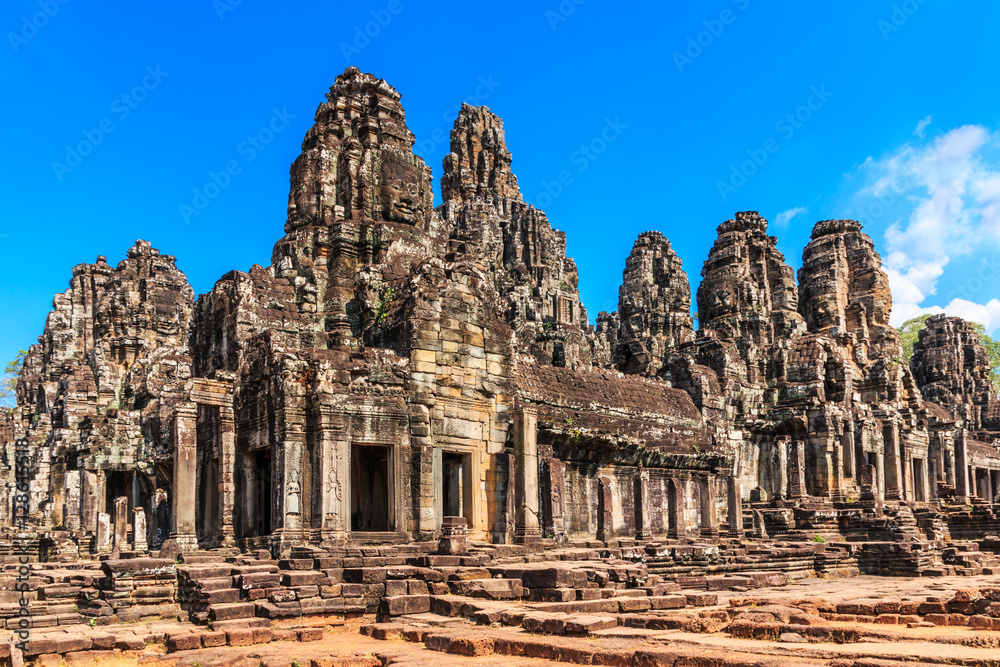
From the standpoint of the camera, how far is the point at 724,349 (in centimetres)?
3475

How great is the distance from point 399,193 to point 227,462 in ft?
28.9

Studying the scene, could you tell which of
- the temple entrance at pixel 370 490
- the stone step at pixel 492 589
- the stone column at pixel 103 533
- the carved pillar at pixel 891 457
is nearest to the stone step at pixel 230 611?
the stone step at pixel 492 589

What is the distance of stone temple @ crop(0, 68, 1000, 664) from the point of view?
18.5 meters

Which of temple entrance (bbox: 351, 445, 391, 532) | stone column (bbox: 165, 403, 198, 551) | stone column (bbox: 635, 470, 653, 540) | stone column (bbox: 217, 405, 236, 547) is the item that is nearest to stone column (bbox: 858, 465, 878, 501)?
stone column (bbox: 635, 470, 653, 540)

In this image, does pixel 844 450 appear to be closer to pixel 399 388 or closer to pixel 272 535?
pixel 399 388

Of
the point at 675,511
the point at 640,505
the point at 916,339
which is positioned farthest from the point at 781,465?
the point at 916,339

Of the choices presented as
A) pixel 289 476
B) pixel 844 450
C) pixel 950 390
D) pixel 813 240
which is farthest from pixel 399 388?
pixel 950 390

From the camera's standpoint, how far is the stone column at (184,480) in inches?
760

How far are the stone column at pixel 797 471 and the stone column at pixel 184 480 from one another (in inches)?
861

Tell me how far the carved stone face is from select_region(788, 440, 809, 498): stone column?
1730 centimetres

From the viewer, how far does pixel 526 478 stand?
20.9 metres

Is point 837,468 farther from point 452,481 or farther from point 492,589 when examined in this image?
point 492,589

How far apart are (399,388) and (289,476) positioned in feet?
9.19

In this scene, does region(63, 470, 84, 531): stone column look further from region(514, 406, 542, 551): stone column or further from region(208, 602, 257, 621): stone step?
region(208, 602, 257, 621): stone step
